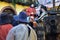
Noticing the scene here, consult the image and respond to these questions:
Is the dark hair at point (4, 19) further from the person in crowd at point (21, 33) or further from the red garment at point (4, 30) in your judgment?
the person in crowd at point (21, 33)

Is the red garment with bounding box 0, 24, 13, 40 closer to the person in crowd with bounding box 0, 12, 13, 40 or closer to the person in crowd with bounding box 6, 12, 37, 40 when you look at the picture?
the person in crowd with bounding box 0, 12, 13, 40

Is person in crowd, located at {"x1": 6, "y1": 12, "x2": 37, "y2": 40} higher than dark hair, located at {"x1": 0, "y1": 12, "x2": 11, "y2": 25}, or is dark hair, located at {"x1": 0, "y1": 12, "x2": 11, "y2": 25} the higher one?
dark hair, located at {"x1": 0, "y1": 12, "x2": 11, "y2": 25}

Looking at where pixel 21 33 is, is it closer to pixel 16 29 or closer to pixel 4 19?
pixel 16 29

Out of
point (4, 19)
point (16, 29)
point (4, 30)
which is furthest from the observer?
point (4, 19)

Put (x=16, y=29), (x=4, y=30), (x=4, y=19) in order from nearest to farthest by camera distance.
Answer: (x=16, y=29)
(x=4, y=30)
(x=4, y=19)

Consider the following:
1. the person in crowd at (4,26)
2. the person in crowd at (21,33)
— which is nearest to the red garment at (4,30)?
the person in crowd at (4,26)

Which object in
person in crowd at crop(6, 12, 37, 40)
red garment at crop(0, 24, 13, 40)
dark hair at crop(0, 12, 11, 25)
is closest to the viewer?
person in crowd at crop(6, 12, 37, 40)

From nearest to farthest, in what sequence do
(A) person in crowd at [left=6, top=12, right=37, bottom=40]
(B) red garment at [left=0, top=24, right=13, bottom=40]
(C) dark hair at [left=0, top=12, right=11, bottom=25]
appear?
(A) person in crowd at [left=6, top=12, right=37, bottom=40] → (B) red garment at [left=0, top=24, right=13, bottom=40] → (C) dark hair at [left=0, top=12, right=11, bottom=25]

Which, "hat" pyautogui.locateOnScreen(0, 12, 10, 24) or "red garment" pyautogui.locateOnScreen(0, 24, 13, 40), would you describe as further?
"hat" pyautogui.locateOnScreen(0, 12, 10, 24)

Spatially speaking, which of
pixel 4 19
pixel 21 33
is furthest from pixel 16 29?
pixel 4 19

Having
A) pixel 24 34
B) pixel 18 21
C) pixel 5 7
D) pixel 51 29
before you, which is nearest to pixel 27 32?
pixel 24 34

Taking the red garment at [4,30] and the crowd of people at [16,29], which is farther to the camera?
the red garment at [4,30]

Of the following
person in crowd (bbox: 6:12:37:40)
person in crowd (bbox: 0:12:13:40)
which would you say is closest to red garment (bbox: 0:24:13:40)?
person in crowd (bbox: 0:12:13:40)

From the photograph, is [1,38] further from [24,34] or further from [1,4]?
[1,4]
